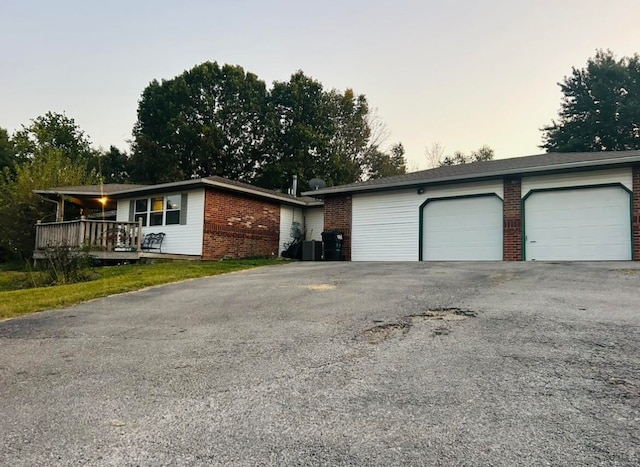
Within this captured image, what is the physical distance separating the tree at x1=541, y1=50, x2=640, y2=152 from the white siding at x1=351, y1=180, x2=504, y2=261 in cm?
1723

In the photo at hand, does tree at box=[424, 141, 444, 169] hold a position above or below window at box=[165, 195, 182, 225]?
above

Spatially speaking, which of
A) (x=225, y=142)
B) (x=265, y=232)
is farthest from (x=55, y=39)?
(x=225, y=142)

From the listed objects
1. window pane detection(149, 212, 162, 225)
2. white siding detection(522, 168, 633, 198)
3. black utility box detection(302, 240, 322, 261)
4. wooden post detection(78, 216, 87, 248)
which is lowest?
black utility box detection(302, 240, 322, 261)

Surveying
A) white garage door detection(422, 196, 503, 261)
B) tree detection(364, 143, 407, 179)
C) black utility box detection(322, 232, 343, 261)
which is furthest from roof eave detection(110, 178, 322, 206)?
tree detection(364, 143, 407, 179)

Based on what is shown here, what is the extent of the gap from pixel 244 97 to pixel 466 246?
76.5 feet

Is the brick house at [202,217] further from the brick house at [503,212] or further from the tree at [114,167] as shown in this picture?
the tree at [114,167]

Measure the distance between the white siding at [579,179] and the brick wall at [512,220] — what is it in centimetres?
25

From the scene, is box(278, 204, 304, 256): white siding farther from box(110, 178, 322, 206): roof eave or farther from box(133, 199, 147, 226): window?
box(133, 199, 147, 226): window

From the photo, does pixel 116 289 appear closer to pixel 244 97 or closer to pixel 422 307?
pixel 422 307

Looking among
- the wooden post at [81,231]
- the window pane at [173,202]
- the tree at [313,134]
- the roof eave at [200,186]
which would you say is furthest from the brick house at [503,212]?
the tree at [313,134]

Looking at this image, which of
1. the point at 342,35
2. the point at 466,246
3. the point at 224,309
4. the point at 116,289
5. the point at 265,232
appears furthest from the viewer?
the point at 265,232

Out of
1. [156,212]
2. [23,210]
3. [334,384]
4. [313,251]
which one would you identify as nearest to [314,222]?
[313,251]

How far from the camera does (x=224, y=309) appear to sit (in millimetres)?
6055

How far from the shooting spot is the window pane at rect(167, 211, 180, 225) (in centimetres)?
1694
